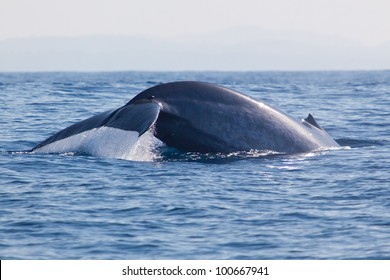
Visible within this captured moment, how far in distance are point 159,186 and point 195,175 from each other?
879 millimetres

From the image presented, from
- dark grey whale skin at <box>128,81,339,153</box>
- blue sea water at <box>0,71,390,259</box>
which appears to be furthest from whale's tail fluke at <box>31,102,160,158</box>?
dark grey whale skin at <box>128,81,339,153</box>

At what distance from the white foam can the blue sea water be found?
0.09m

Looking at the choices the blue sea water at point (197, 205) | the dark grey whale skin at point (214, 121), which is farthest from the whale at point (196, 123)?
the blue sea water at point (197, 205)

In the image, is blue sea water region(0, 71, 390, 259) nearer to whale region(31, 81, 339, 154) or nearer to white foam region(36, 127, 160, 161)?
white foam region(36, 127, 160, 161)

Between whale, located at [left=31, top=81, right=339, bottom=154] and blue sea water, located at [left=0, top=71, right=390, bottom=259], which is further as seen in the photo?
whale, located at [left=31, top=81, right=339, bottom=154]

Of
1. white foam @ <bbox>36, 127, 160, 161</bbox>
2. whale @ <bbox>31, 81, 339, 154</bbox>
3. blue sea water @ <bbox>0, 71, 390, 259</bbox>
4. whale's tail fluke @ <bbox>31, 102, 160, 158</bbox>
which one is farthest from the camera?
white foam @ <bbox>36, 127, 160, 161</bbox>

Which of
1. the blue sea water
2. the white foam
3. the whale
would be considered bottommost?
the blue sea water

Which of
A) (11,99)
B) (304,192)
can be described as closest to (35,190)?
(304,192)

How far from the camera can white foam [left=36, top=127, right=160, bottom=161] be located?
44.2 ft

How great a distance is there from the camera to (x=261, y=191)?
12.2 meters

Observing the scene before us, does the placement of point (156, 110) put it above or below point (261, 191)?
above

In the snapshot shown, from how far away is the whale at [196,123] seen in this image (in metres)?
13.4

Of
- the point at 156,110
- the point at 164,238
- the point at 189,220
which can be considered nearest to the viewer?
the point at 164,238

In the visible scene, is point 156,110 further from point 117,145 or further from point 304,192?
point 304,192
